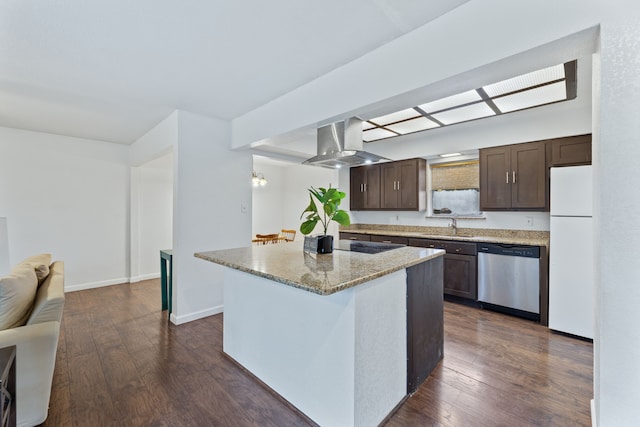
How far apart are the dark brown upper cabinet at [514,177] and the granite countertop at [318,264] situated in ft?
6.60

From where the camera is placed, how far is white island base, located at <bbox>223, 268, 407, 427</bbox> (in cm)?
154

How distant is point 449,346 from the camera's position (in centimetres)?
264

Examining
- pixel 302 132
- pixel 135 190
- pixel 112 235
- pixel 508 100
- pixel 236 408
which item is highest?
pixel 508 100

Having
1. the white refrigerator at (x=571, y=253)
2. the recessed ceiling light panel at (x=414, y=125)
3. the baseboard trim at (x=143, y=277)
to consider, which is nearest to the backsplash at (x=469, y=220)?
the white refrigerator at (x=571, y=253)

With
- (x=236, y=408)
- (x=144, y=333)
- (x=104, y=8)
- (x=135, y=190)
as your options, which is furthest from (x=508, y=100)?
(x=135, y=190)

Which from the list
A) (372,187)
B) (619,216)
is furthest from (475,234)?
(619,216)

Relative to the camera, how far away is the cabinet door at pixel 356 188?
17.5 feet

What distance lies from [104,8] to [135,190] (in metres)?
3.95

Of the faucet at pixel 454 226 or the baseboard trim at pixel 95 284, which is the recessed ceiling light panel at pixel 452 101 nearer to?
the faucet at pixel 454 226

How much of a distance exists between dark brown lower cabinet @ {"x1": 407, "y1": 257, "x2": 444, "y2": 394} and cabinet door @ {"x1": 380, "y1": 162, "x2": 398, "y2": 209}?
2559mm

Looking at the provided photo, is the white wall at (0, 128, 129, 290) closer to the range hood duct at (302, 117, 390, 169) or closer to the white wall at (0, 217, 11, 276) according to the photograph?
the white wall at (0, 217, 11, 276)

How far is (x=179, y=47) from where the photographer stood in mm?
2051

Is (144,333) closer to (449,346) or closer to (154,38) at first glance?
(154,38)

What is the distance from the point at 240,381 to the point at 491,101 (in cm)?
351
